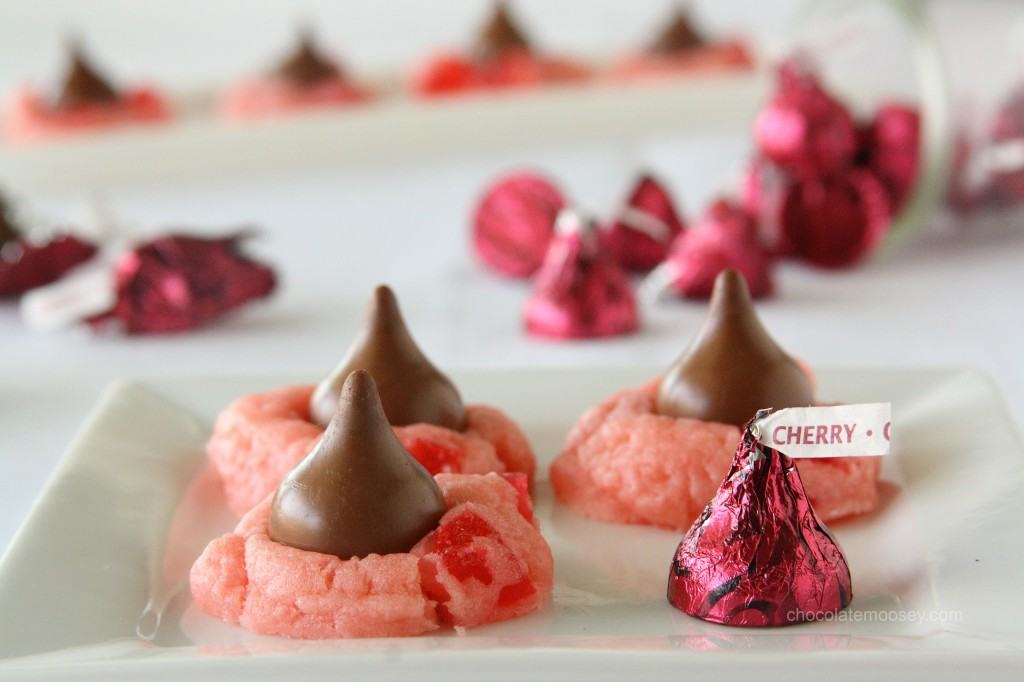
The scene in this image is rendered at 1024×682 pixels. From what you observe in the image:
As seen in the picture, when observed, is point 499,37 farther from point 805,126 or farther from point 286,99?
point 805,126

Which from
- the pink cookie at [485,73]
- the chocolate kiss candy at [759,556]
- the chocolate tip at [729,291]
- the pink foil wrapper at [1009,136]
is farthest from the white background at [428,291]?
the chocolate kiss candy at [759,556]

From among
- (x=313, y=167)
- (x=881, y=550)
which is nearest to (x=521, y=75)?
(x=313, y=167)

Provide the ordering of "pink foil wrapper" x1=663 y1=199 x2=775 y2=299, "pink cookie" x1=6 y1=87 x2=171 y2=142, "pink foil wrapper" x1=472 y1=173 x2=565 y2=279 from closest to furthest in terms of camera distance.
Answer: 1. "pink foil wrapper" x1=663 y1=199 x2=775 y2=299
2. "pink foil wrapper" x1=472 y1=173 x2=565 y2=279
3. "pink cookie" x1=6 y1=87 x2=171 y2=142

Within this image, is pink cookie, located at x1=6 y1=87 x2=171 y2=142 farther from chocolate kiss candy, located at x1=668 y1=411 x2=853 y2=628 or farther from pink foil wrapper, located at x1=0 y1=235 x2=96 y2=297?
chocolate kiss candy, located at x1=668 y1=411 x2=853 y2=628

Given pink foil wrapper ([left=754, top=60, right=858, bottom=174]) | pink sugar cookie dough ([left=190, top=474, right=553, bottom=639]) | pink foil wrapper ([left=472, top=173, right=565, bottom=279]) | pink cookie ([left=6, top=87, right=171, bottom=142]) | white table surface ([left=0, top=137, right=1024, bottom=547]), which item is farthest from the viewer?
pink cookie ([left=6, top=87, right=171, bottom=142])

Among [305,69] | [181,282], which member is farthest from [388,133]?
[181,282]

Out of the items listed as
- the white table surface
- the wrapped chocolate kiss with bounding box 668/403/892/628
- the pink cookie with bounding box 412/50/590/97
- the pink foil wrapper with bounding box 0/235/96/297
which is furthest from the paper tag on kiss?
the pink cookie with bounding box 412/50/590/97
